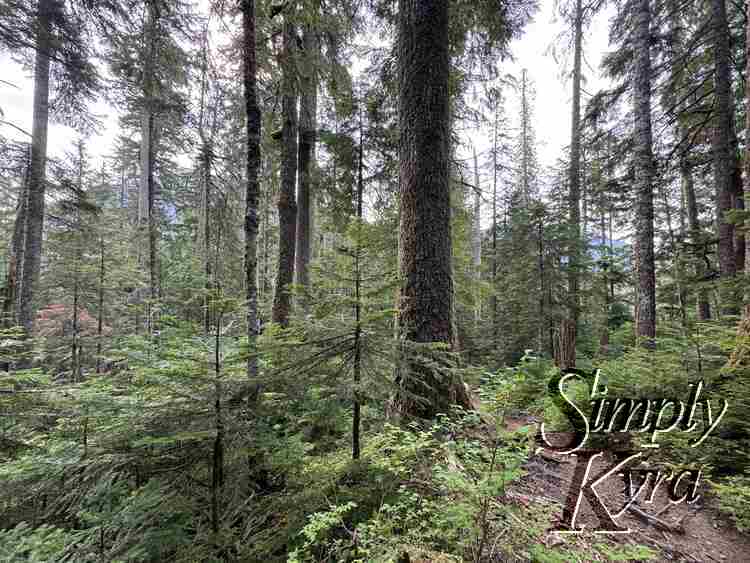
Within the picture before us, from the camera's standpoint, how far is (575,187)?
1105 centimetres

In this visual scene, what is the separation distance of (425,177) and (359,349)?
87.3 inches

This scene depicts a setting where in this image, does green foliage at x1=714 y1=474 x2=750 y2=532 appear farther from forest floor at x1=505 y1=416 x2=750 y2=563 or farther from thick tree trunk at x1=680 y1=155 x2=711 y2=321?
thick tree trunk at x1=680 y1=155 x2=711 y2=321

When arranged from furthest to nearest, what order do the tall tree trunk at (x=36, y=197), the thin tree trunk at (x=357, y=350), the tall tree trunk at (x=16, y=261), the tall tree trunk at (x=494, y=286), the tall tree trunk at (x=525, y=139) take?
the tall tree trunk at (x=525, y=139) < the tall tree trunk at (x=494, y=286) < the tall tree trunk at (x=16, y=261) < the tall tree trunk at (x=36, y=197) < the thin tree trunk at (x=357, y=350)

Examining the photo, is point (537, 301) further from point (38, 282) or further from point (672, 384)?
point (38, 282)

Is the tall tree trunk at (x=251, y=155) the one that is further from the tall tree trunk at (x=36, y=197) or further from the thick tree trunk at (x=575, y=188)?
the thick tree trunk at (x=575, y=188)

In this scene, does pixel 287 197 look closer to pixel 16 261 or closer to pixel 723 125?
pixel 16 261

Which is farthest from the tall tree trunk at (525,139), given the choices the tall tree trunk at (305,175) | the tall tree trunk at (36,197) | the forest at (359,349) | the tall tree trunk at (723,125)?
the tall tree trunk at (36,197)

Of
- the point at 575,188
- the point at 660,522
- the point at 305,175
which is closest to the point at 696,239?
the point at 575,188

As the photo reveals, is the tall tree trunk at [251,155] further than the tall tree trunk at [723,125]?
No

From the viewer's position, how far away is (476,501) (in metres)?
2.02

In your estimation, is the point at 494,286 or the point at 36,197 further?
the point at 494,286

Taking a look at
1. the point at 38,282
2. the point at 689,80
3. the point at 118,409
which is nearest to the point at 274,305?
the point at 118,409

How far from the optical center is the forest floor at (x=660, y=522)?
7.77 feet

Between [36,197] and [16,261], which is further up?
[36,197]
